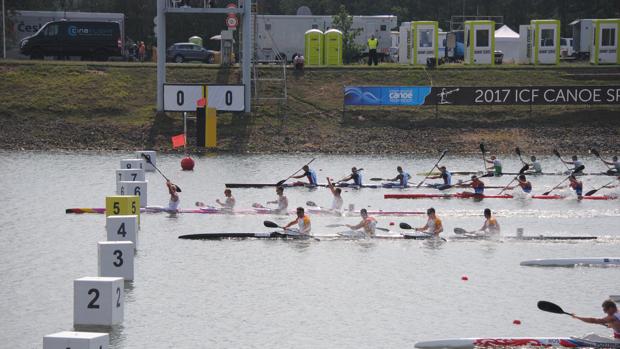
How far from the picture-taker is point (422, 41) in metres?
63.0

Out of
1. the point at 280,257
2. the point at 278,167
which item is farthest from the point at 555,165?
the point at 280,257

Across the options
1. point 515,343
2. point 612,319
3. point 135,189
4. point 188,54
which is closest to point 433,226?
point 135,189

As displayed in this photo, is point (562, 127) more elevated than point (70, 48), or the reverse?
point (70, 48)

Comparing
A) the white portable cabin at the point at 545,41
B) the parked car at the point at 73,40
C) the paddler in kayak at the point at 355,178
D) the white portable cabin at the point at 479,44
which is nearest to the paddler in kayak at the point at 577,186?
the paddler in kayak at the point at 355,178

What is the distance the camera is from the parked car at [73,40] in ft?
201

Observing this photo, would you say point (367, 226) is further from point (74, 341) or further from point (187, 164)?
point (187, 164)

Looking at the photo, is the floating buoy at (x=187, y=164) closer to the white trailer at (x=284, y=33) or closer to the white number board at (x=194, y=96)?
the white number board at (x=194, y=96)

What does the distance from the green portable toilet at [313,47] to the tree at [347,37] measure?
691 cm

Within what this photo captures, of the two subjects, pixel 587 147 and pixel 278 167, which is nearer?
pixel 278 167

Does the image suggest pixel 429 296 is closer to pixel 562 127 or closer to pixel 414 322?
pixel 414 322

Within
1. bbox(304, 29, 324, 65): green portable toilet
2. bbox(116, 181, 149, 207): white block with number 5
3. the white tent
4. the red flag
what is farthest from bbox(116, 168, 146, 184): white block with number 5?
the white tent

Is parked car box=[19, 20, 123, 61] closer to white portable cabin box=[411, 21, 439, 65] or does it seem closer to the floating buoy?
white portable cabin box=[411, 21, 439, 65]

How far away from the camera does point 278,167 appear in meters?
46.1

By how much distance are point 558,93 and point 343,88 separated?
10.6 metres
